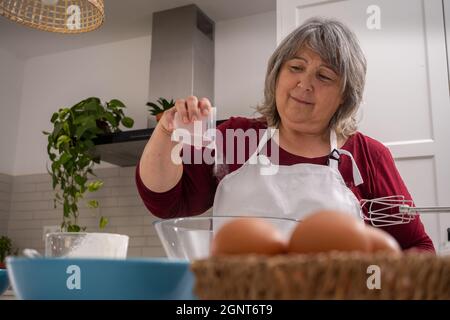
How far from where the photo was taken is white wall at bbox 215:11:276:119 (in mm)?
3168

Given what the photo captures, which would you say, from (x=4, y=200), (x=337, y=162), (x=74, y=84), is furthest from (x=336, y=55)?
(x=4, y=200)

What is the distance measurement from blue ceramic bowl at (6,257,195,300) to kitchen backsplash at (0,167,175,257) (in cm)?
267

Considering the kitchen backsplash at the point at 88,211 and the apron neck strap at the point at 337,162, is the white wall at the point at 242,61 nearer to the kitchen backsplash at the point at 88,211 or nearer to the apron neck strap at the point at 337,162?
the kitchen backsplash at the point at 88,211

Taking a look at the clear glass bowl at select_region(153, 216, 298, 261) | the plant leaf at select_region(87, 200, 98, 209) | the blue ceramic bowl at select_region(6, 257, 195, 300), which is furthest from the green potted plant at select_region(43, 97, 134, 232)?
the blue ceramic bowl at select_region(6, 257, 195, 300)

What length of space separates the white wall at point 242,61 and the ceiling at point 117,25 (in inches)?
3.0

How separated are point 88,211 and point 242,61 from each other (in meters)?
1.41

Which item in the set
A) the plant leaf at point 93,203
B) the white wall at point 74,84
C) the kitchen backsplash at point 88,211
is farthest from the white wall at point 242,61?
the plant leaf at point 93,203

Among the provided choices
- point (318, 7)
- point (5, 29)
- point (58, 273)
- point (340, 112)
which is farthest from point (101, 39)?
point (58, 273)

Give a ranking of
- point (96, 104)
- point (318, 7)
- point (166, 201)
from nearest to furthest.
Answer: point (166, 201) → point (318, 7) → point (96, 104)

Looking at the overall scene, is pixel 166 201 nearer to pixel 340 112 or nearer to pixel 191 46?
pixel 340 112

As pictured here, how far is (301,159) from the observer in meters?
1.34

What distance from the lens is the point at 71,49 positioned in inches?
149

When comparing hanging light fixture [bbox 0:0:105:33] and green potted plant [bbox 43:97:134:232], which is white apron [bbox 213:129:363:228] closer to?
hanging light fixture [bbox 0:0:105:33]
